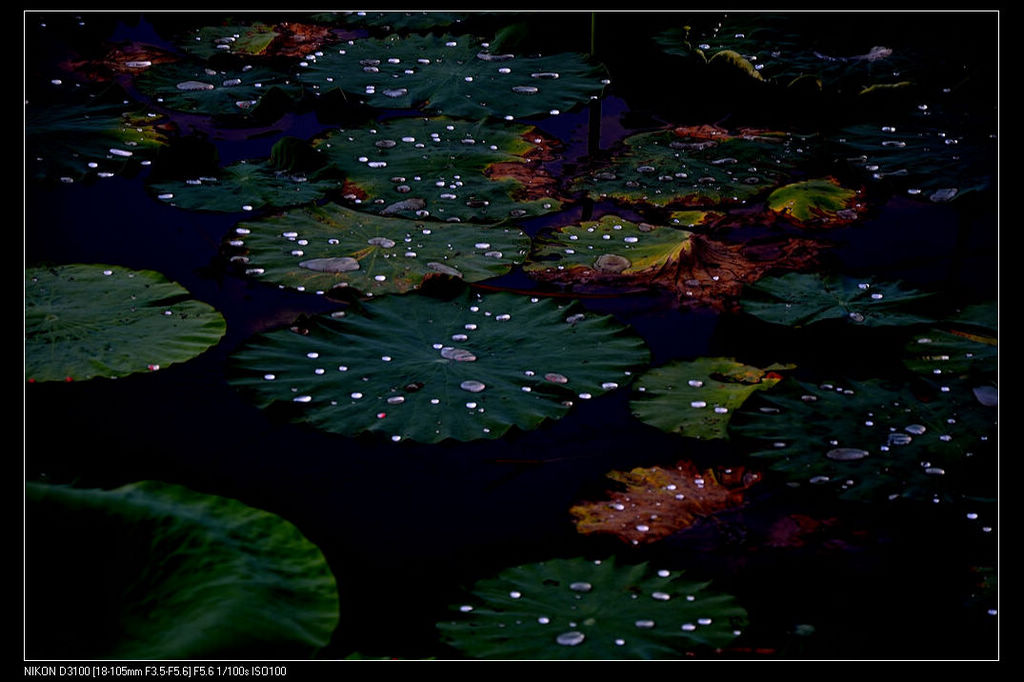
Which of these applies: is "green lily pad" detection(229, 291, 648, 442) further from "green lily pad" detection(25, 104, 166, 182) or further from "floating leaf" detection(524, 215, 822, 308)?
"green lily pad" detection(25, 104, 166, 182)

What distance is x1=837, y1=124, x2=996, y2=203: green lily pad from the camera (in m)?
2.47

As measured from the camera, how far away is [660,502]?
4.94 ft

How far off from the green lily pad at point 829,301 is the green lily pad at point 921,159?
580 mm

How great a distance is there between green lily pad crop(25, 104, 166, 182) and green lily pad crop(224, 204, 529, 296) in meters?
0.54

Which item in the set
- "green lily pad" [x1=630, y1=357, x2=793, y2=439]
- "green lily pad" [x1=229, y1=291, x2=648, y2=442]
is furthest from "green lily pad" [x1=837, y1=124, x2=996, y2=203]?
"green lily pad" [x1=229, y1=291, x2=648, y2=442]

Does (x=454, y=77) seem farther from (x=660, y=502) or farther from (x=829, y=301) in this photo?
(x=660, y=502)

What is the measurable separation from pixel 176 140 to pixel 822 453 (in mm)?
1939

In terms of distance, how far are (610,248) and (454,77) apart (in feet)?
3.56

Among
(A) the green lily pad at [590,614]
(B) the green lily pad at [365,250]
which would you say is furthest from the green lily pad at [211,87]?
(A) the green lily pad at [590,614]

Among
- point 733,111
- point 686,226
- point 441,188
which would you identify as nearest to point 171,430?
point 441,188

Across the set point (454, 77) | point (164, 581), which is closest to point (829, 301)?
point (164, 581)

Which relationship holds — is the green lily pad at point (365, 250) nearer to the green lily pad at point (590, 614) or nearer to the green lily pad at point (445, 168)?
the green lily pad at point (445, 168)

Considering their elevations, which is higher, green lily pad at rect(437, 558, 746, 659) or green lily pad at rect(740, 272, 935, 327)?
green lily pad at rect(740, 272, 935, 327)

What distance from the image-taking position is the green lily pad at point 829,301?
75.5 inches
